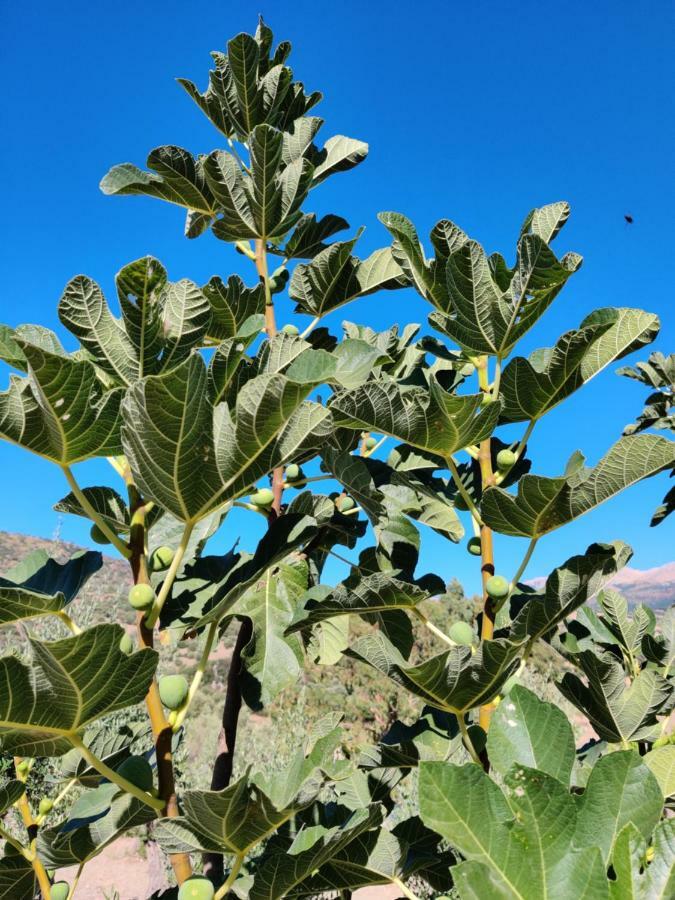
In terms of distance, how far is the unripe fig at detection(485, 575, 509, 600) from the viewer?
4.21 feet

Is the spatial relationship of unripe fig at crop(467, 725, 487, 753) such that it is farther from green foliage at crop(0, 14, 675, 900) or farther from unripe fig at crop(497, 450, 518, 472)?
unripe fig at crop(497, 450, 518, 472)

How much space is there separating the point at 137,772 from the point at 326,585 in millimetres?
457

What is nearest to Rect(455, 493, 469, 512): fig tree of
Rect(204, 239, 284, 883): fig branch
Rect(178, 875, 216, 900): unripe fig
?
Rect(204, 239, 284, 883): fig branch

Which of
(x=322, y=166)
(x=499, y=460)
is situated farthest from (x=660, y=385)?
(x=499, y=460)

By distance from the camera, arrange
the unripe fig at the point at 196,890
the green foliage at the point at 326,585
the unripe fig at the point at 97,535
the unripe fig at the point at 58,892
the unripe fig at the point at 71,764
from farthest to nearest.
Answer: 1. the unripe fig at the point at 71,764
2. the unripe fig at the point at 58,892
3. the unripe fig at the point at 97,535
4. the unripe fig at the point at 196,890
5. the green foliage at the point at 326,585

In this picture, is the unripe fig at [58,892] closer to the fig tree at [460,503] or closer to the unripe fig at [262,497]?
the unripe fig at [262,497]

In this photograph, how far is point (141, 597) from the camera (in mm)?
1058

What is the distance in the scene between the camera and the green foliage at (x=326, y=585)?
824 millimetres

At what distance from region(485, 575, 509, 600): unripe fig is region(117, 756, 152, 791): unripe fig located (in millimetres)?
701

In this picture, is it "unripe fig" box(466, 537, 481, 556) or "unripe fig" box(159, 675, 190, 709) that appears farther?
"unripe fig" box(466, 537, 481, 556)

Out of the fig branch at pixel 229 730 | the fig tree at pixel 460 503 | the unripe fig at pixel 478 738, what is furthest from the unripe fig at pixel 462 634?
the fig branch at pixel 229 730

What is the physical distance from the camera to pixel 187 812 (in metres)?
0.96

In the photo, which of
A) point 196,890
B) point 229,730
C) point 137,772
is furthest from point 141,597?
point 229,730

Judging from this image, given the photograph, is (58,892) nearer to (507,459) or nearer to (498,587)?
(498,587)
